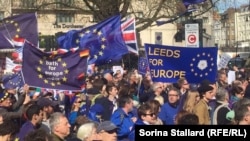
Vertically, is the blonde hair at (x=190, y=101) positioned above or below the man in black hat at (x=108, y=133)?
below

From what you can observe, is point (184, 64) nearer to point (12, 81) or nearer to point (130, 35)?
point (12, 81)

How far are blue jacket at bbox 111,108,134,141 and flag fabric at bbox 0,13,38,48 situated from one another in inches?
181

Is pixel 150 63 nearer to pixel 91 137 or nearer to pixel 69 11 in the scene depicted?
pixel 91 137

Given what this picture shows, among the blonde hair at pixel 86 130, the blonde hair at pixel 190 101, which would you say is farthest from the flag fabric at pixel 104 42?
the blonde hair at pixel 86 130

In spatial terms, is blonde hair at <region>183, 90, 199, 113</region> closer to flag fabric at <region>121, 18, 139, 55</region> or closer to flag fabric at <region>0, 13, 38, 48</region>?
flag fabric at <region>0, 13, 38, 48</region>

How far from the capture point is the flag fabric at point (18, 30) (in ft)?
36.9

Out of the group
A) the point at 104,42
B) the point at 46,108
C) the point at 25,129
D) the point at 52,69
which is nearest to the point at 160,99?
the point at 52,69

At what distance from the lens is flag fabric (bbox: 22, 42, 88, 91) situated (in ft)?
29.5

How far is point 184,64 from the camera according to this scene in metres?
9.26

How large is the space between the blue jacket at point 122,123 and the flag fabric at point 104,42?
16.8 ft

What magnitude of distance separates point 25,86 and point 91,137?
388 centimetres

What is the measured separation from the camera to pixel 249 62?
31594 mm

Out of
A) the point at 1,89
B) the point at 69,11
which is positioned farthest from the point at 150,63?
the point at 69,11

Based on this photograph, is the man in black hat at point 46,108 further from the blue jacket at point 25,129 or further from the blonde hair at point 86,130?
the blonde hair at point 86,130
